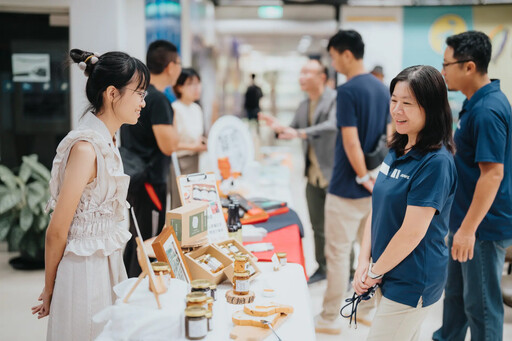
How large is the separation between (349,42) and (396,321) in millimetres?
1946

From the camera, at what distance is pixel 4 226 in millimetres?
4250

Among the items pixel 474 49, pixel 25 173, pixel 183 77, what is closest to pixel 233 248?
pixel 474 49

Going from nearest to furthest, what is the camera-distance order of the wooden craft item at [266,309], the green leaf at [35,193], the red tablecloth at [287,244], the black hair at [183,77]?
1. the wooden craft item at [266,309]
2. the red tablecloth at [287,244]
3. the green leaf at [35,193]
4. the black hair at [183,77]

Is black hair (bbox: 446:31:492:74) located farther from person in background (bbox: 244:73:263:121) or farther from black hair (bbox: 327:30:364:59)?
person in background (bbox: 244:73:263:121)

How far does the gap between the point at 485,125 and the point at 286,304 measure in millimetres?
1379

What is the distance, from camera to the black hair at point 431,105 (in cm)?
173

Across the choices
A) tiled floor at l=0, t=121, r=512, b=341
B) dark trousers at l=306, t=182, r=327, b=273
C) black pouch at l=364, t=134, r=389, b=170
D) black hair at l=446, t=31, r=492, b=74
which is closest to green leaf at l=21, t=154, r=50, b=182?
tiled floor at l=0, t=121, r=512, b=341

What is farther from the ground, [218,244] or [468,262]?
[218,244]

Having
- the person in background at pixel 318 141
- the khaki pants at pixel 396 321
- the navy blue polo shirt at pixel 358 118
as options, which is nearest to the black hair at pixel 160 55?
the person in background at pixel 318 141

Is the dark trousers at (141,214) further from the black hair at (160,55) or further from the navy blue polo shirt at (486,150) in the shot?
the navy blue polo shirt at (486,150)

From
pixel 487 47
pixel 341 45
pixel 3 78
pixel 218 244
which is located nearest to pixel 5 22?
pixel 3 78

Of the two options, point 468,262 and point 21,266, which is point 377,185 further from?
point 21,266

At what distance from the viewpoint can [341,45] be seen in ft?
10.4

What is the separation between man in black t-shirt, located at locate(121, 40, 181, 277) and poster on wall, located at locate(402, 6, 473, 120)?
5469mm
